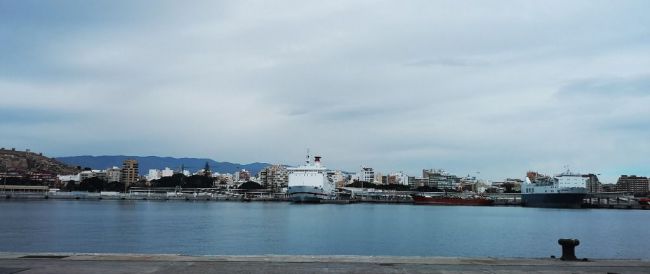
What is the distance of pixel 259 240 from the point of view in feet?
140

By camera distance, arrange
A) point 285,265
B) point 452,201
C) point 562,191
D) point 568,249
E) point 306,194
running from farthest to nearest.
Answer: point 452,201, point 306,194, point 562,191, point 568,249, point 285,265

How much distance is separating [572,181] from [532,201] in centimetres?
1702

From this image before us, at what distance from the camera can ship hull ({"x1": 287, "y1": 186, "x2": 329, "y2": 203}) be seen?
16238 cm

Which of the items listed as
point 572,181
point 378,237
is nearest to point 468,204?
point 572,181

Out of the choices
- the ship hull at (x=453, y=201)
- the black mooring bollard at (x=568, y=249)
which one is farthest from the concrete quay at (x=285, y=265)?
the ship hull at (x=453, y=201)

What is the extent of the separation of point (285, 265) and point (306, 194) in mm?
150701

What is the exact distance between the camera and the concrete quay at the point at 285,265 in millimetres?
12312

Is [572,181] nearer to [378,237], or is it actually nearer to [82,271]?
[378,237]

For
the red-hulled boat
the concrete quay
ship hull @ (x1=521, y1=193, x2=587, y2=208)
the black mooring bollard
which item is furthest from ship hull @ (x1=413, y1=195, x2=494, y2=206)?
the concrete quay

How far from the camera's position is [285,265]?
13.1 m

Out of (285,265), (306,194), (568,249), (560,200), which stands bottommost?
(560,200)

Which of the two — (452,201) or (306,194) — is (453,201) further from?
(306,194)

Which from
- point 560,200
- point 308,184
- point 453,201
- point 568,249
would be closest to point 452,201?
point 453,201

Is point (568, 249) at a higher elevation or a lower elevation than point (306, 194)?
higher
